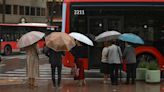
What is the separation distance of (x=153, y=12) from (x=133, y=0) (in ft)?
3.43

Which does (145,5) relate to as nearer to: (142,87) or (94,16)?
(94,16)

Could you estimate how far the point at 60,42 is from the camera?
15.1 meters

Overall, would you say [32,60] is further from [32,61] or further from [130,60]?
[130,60]

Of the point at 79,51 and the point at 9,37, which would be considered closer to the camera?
the point at 79,51

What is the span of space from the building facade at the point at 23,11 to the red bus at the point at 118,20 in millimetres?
41074

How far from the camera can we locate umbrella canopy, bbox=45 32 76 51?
14977 mm

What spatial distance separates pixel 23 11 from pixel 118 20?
52.7 metres

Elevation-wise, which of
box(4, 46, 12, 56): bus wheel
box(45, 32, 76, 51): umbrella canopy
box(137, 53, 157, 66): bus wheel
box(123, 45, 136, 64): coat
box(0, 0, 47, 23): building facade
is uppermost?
box(0, 0, 47, 23): building facade

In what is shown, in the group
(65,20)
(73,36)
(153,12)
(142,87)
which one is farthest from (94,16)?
(142,87)

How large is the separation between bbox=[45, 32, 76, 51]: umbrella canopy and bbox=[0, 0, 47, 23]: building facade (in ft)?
149

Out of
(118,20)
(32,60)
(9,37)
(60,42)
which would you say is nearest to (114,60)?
(60,42)

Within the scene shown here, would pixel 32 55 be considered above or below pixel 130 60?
above

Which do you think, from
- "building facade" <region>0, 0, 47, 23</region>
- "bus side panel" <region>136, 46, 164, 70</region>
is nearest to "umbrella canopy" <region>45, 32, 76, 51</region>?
"bus side panel" <region>136, 46, 164, 70</region>

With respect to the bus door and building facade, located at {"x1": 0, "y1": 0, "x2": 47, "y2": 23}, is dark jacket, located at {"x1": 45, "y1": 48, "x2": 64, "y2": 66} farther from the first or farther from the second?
building facade, located at {"x1": 0, "y1": 0, "x2": 47, "y2": 23}
